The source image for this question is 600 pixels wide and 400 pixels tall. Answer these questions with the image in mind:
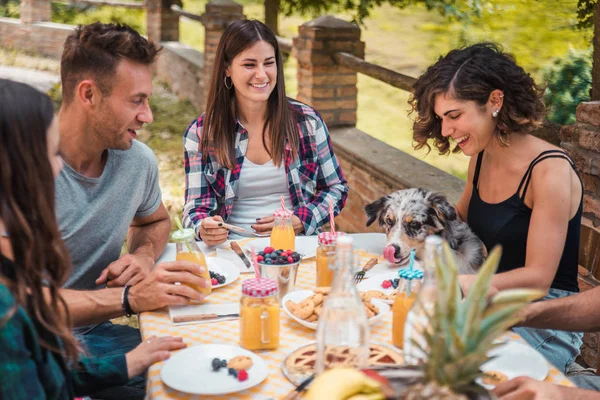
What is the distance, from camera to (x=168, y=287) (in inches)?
87.2

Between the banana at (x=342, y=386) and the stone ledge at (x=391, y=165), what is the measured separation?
303 cm

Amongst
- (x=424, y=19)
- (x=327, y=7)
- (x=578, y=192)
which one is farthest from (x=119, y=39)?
(x=424, y=19)

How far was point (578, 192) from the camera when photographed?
A: 2576 mm

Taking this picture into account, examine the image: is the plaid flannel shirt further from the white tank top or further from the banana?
the banana

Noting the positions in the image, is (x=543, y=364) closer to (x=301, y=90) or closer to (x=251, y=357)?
(x=251, y=357)

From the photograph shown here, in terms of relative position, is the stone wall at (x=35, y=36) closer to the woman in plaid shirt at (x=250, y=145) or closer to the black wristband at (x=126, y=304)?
the woman in plaid shirt at (x=250, y=145)

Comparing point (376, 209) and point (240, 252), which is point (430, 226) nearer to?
point (376, 209)

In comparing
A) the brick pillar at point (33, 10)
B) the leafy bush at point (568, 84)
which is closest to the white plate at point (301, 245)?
the leafy bush at point (568, 84)

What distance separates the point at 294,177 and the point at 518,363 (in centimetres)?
186

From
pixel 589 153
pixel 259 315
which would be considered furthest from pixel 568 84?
pixel 259 315

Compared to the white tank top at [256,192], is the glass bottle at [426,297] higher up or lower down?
higher up

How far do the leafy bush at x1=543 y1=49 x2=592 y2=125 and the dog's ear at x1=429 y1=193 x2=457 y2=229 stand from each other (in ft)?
12.8

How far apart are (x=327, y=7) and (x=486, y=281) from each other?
729 centimetres

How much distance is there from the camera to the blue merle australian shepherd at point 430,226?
111 inches
